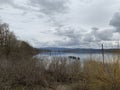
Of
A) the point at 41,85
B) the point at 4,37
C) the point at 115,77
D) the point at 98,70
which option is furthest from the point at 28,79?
the point at 4,37

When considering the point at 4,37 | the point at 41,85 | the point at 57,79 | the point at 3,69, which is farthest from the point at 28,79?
the point at 4,37

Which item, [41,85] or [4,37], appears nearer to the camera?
[41,85]

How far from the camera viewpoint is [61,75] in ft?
54.3

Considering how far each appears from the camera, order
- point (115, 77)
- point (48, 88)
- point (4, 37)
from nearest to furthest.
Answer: point (115, 77) → point (48, 88) → point (4, 37)

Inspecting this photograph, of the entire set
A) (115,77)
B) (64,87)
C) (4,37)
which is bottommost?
(64,87)

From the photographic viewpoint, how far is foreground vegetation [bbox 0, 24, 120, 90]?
1202 centimetres

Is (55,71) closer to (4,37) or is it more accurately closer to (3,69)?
(3,69)

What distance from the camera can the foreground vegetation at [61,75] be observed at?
12023 mm

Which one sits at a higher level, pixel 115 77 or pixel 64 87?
pixel 115 77

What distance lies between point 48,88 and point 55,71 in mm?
3435

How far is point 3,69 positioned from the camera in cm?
1395

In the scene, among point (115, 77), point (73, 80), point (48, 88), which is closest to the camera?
point (115, 77)

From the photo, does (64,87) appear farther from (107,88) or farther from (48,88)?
(107,88)

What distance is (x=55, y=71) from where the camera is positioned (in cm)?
1669
